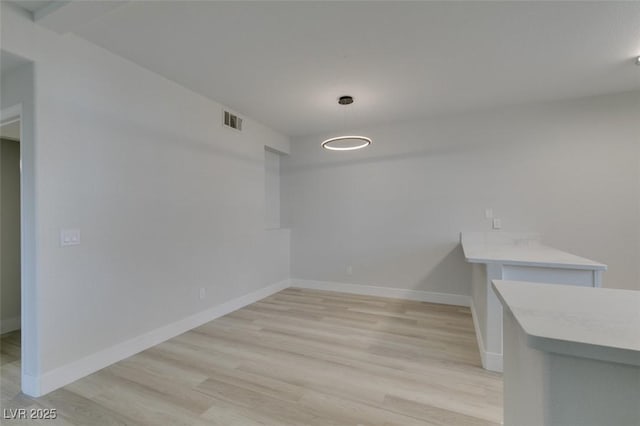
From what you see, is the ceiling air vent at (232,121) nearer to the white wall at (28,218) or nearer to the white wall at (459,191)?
the white wall at (459,191)

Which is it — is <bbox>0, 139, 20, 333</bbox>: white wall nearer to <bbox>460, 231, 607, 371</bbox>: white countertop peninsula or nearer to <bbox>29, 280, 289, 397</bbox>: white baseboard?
<bbox>29, 280, 289, 397</bbox>: white baseboard

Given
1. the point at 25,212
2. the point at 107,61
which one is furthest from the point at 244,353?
the point at 107,61

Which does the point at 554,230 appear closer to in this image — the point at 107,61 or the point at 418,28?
the point at 418,28

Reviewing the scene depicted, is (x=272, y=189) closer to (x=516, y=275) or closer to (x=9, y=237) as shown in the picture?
(x=9, y=237)

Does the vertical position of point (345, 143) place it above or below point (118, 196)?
above

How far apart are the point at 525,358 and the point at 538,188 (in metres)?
3.66

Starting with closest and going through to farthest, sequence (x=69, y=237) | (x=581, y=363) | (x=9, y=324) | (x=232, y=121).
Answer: (x=581, y=363) → (x=69, y=237) → (x=9, y=324) → (x=232, y=121)

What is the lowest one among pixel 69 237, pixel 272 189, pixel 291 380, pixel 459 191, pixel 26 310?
pixel 291 380

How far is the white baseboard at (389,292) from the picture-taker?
4.01m

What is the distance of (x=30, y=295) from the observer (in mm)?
1982

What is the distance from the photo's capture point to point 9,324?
304 cm

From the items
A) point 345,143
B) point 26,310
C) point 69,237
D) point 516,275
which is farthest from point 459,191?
point 26,310

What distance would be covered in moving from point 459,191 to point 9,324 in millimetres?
5679

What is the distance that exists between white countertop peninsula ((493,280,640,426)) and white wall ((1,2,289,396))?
111 inches
